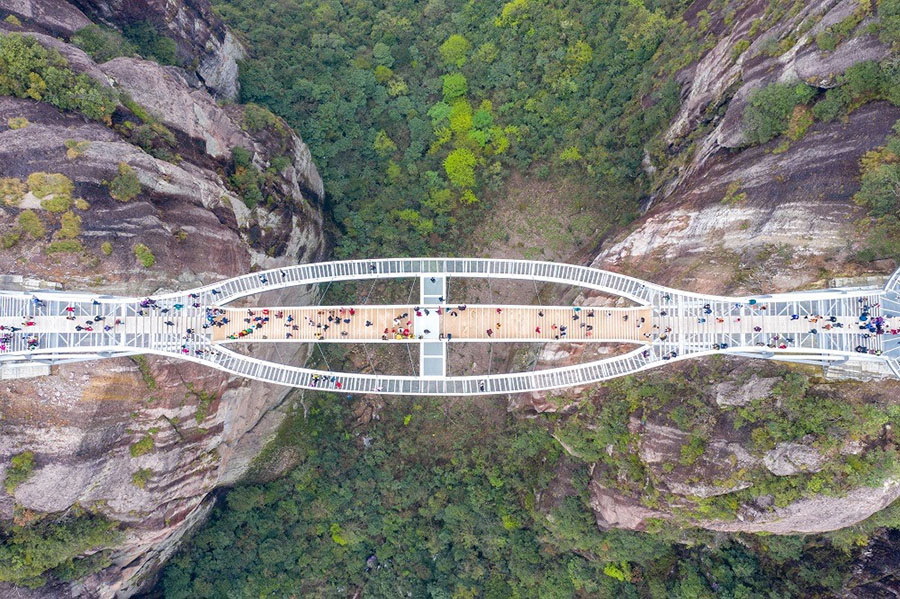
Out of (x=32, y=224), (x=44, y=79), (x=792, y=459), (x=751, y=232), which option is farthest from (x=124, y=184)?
(x=792, y=459)

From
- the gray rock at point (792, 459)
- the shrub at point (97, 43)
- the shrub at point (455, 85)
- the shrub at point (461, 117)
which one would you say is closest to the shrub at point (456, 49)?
the shrub at point (455, 85)

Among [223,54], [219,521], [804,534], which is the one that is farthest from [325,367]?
Answer: [804,534]

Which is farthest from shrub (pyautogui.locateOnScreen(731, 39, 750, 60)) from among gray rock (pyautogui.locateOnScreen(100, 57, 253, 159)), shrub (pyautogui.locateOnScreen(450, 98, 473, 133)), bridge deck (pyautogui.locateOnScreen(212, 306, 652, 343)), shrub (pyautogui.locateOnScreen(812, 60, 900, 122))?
gray rock (pyautogui.locateOnScreen(100, 57, 253, 159))

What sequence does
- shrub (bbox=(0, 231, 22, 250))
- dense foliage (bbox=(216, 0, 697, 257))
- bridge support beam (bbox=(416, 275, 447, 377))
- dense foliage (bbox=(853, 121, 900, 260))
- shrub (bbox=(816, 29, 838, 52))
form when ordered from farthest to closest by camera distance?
dense foliage (bbox=(216, 0, 697, 257))
bridge support beam (bbox=(416, 275, 447, 377))
shrub (bbox=(0, 231, 22, 250))
shrub (bbox=(816, 29, 838, 52))
dense foliage (bbox=(853, 121, 900, 260))

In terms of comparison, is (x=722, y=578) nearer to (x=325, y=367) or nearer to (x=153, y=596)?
(x=325, y=367)

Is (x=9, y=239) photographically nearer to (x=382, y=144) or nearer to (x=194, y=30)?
(x=194, y=30)

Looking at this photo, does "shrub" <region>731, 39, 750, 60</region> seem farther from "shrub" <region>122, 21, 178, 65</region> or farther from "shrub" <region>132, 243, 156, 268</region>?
"shrub" <region>122, 21, 178, 65</region>
